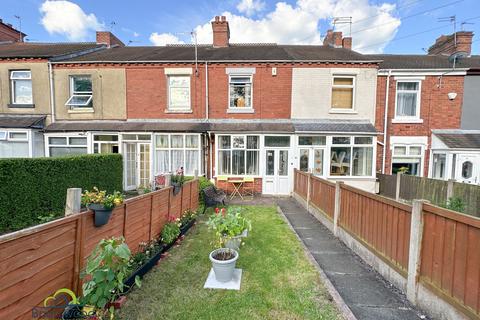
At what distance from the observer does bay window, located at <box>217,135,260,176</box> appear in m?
11.7

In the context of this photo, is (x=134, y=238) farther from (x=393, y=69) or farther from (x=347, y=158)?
(x=393, y=69)

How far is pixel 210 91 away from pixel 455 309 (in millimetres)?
11505

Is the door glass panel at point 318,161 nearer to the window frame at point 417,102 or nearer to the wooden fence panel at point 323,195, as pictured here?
the wooden fence panel at point 323,195

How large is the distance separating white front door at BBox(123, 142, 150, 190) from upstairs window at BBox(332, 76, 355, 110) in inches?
381

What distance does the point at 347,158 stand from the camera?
1176cm

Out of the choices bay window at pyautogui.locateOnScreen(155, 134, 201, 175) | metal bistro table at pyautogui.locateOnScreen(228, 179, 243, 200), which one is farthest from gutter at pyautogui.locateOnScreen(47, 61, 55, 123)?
metal bistro table at pyautogui.locateOnScreen(228, 179, 243, 200)

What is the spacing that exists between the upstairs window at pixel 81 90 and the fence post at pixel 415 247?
13.9 metres

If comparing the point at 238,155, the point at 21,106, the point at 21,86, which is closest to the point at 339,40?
the point at 238,155

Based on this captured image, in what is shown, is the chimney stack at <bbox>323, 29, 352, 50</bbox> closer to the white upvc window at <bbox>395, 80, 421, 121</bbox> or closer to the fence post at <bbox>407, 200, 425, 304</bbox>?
the white upvc window at <bbox>395, 80, 421, 121</bbox>

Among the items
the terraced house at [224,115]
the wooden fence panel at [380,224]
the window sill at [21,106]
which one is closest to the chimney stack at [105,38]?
the terraced house at [224,115]

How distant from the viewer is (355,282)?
3.98 metres

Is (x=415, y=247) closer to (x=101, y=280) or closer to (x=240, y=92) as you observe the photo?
(x=101, y=280)

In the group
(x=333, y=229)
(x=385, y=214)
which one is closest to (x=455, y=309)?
(x=385, y=214)

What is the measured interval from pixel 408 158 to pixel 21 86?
20499mm
